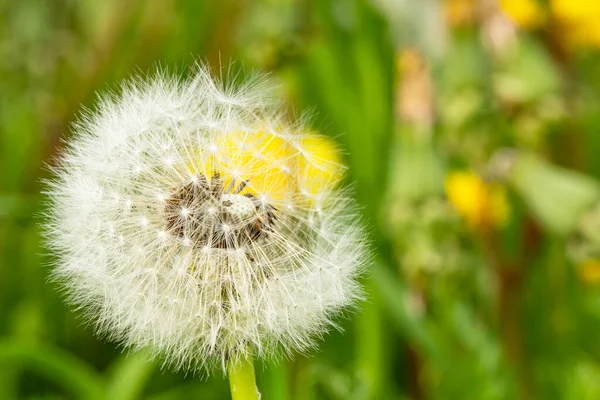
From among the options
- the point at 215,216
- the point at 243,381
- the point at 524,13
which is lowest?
the point at 243,381

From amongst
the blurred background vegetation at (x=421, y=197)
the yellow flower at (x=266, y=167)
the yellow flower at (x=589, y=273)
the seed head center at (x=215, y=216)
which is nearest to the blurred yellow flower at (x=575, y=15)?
the blurred background vegetation at (x=421, y=197)

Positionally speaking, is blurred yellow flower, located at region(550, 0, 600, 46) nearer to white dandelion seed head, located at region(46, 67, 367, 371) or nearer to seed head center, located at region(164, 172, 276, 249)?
white dandelion seed head, located at region(46, 67, 367, 371)

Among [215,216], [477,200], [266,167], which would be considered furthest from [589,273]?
[215,216]

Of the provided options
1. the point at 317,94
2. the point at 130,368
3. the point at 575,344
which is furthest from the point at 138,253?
the point at 575,344

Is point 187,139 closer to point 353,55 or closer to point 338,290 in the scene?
point 338,290

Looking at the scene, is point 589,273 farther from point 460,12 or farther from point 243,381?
point 243,381

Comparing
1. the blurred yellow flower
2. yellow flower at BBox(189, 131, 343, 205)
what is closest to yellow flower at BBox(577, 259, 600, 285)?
the blurred yellow flower

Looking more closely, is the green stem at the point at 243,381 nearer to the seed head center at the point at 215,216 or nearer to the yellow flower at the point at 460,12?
the seed head center at the point at 215,216
